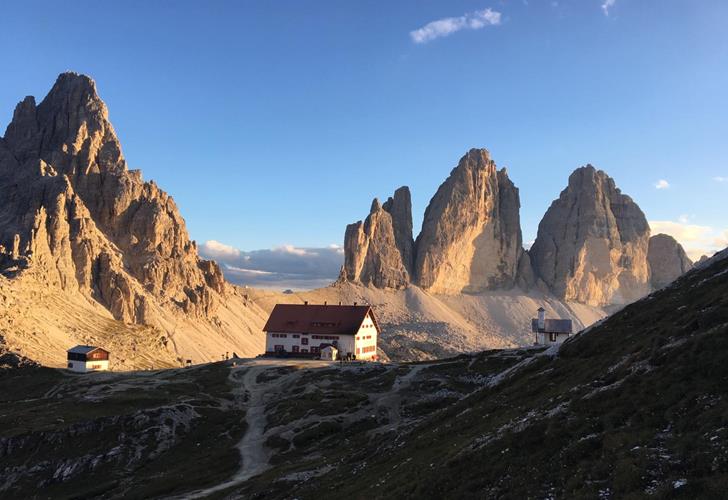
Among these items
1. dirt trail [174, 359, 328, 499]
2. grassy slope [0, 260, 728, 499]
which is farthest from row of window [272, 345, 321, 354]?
grassy slope [0, 260, 728, 499]

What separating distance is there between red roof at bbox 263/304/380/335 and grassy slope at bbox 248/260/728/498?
69.8 metres

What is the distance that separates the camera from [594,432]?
24.6 m

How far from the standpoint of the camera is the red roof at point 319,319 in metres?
114

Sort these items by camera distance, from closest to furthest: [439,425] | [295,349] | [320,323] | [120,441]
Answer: [439,425] < [120,441] < [320,323] < [295,349]

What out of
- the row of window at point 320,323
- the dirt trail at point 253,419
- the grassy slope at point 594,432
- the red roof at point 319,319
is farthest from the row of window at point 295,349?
the grassy slope at point 594,432

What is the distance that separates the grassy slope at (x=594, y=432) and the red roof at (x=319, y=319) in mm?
69805

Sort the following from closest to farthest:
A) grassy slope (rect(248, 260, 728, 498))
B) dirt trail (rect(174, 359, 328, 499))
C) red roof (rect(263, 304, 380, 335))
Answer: grassy slope (rect(248, 260, 728, 498))
dirt trail (rect(174, 359, 328, 499))
red roof (rect(263, 304, 380, 335))

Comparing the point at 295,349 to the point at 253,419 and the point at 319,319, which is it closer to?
the point at 319,319

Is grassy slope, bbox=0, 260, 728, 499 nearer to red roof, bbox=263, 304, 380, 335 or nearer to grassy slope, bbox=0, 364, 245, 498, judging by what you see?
grassy slope, bbox=0, 364, 245, 498

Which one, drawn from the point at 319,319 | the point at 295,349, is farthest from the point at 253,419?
the point at 319,319

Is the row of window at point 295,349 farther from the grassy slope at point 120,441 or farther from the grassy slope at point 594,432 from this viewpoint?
the grassy slope at point 594,432

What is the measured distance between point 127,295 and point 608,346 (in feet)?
540

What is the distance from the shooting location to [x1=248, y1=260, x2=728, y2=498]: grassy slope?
1980 cm

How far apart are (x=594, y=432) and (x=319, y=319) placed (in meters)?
93.7
